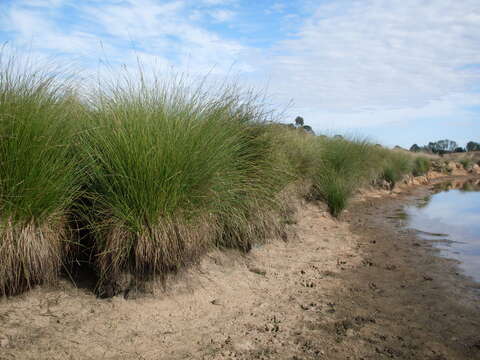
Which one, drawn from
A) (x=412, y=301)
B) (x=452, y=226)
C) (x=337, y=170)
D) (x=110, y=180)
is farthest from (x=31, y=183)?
(x=452, y=226)

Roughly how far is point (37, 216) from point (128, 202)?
679 millimetres

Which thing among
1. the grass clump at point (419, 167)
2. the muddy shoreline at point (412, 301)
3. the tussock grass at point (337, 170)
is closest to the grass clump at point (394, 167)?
the grass clump at point (419, 167)

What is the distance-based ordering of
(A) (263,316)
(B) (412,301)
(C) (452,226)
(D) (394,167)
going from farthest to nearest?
(D) (394,167) < (C) (452,226) < (B) (412,301) < (A) (263,316)

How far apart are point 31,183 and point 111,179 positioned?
615 mm

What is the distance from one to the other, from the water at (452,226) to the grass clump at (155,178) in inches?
141

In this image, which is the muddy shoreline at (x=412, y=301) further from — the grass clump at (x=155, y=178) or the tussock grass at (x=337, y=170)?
the grass clump at (x=155, y=178)

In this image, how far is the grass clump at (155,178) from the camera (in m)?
3.58

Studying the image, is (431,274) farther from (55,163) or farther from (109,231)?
(55,163)

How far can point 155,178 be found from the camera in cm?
363

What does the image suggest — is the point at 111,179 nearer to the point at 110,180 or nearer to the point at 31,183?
the point at 110,180

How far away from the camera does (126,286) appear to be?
3643 millimetres

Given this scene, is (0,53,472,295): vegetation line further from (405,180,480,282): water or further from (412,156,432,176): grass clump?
(412,156,432,176): grass clump

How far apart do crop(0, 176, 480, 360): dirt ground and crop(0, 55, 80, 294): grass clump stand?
319 mm

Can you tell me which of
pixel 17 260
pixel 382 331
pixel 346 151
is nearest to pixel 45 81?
pixel 17 260
